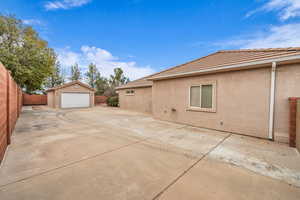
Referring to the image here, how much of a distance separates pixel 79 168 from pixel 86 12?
1148 centimetres

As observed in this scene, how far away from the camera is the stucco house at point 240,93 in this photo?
4223mm

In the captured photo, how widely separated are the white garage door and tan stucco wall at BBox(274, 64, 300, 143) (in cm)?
1846

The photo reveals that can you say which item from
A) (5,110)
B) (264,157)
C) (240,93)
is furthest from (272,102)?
(5,110)

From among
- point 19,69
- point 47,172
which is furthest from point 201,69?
point 19,69

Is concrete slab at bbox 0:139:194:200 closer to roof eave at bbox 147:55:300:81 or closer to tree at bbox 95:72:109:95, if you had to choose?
roof eave at bbox 147:55:300:81

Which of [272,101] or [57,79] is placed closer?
[272,101]

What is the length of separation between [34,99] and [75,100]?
11.3 metres

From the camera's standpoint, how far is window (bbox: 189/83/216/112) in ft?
19.1

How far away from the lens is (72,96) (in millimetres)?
16391

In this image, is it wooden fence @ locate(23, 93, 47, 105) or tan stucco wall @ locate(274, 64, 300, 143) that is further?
wooden fence @ locate(23, 93, 47, 105)

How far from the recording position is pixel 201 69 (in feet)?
19.2

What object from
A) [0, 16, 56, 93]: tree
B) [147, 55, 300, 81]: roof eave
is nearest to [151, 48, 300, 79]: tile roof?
[147, 55, 300, 81]: roof eave

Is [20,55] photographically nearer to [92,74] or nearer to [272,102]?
[272,102]

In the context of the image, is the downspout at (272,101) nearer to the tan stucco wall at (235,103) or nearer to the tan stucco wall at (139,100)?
the tan stucco wall at (235,103)
